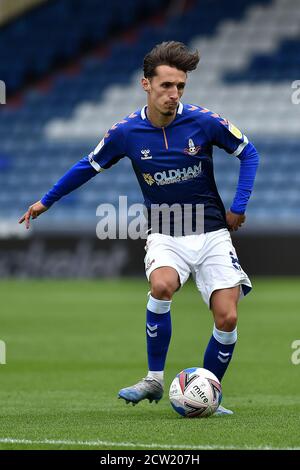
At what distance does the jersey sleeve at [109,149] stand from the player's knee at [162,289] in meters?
0.90

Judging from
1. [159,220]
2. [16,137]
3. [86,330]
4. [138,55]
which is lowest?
[86,330]

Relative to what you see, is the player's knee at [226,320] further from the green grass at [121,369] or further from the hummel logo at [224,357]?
the green grass at [121,369]

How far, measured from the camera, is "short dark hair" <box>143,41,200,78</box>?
635cm

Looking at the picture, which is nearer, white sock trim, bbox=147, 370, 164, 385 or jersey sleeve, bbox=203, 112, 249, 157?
white sock trim, bbox=147, 370, 164, 385

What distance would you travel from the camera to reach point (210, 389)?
6.16m

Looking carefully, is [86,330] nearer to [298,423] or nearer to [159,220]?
[159,220]

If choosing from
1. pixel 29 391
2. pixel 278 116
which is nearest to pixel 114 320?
pixel 29 391

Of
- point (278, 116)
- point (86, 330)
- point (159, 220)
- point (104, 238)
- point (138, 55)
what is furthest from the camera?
point (138, 55)

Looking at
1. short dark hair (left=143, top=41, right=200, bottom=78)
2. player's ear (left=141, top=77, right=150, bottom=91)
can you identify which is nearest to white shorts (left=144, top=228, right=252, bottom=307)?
player's ear (left=141, top=77, right=150, bottom=91)

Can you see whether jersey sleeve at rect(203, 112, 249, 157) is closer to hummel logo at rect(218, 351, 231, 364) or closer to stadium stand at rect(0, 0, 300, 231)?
hummel logo at rect(218, 351, 231, 364)

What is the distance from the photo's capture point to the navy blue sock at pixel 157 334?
6.42m

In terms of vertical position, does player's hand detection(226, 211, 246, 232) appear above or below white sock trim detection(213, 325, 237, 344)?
above

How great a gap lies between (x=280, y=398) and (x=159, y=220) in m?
1.51

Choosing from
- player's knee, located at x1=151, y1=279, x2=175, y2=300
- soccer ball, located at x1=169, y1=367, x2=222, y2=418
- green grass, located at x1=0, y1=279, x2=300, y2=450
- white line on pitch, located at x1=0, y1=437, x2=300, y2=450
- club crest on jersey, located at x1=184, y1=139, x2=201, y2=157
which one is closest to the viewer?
white line on pitch, located at x1=0, y1=437, x2=300, y2=450
